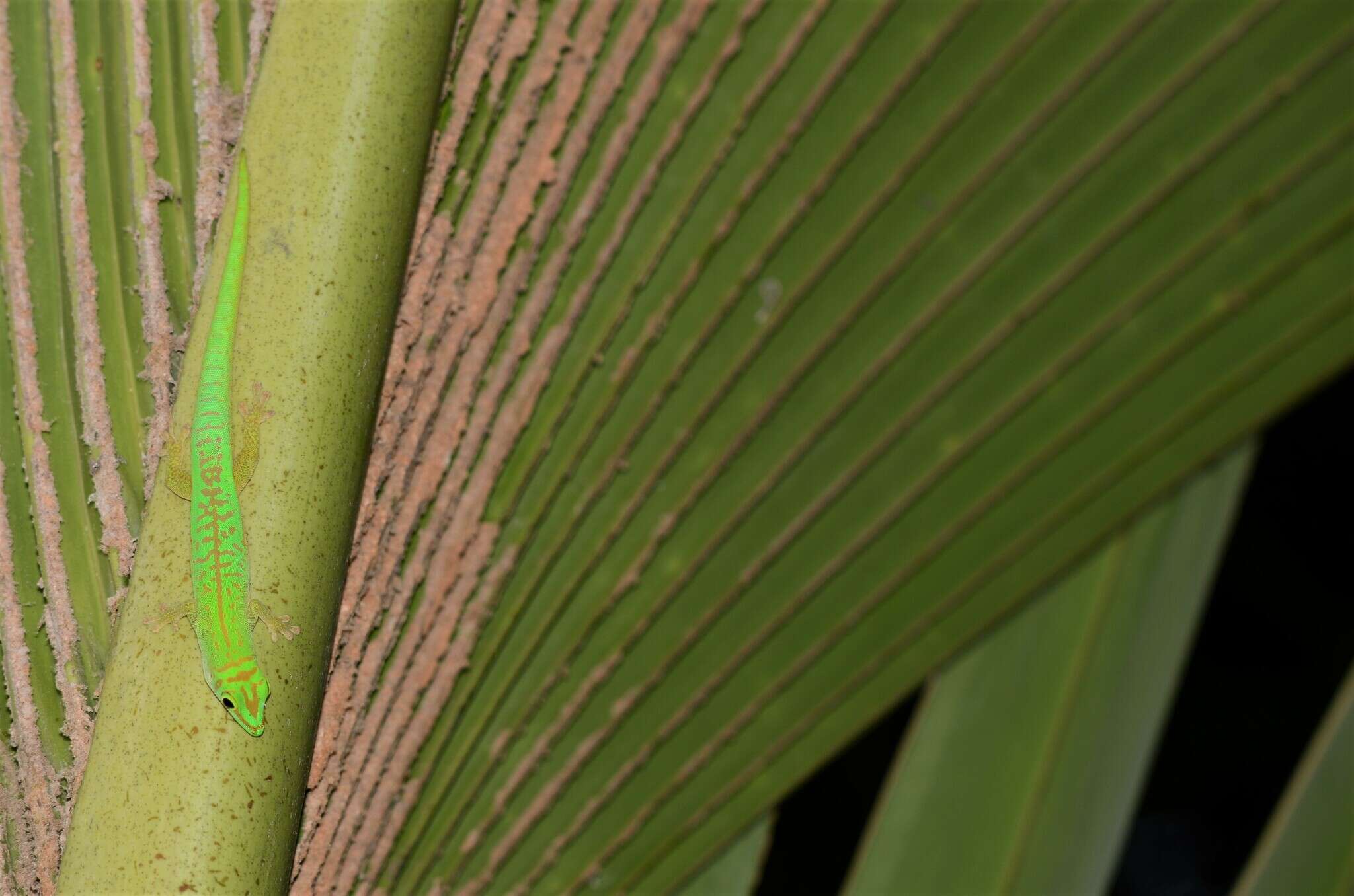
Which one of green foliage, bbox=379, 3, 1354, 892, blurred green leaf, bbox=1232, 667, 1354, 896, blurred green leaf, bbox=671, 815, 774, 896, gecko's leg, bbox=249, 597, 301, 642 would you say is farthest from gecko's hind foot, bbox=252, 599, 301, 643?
blurred green leaf, bbox=1232, 667, 1354, 896

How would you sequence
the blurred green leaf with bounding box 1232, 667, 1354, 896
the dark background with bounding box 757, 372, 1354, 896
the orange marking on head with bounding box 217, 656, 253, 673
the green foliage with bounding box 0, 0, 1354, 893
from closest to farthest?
the blurred green leaf with bounding box 1232, 667, 1354, 896 → the green foliage with bounding box 0, 0, 1354, 893 → the orange marking on head with bounding box 217, 656, 253, 673 → the dark background with bounding box 757, 372, 1354, 896

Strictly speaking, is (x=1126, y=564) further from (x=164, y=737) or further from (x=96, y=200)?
(x=96, y=200)

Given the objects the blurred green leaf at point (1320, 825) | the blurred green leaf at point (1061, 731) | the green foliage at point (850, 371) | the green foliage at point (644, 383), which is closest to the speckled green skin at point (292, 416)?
the green foliage at point (644, 383)

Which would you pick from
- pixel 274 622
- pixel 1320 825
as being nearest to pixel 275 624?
pixel 274 622

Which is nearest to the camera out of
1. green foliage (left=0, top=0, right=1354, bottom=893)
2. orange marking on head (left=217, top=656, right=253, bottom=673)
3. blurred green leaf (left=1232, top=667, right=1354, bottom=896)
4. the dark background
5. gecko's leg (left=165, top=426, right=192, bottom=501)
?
blurred green leaf (left=1232, top=667, right=1354, bottom=896)

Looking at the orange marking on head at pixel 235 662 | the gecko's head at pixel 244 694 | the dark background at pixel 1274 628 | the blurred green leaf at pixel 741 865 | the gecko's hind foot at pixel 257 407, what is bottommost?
A: the gecko's head at pixel 244 694

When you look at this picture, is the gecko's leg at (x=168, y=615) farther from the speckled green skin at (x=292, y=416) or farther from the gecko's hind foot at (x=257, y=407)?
the gecko's hind foot at (x=257, y=407)

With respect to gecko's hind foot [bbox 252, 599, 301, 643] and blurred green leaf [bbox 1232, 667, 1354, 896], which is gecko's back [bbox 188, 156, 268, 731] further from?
blurred green leaf [bbox 1232, 667, 1354, 896]
